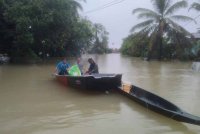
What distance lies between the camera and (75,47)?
36344mm

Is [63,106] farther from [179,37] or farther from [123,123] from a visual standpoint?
[179,37]

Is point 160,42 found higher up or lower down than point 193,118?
higher up

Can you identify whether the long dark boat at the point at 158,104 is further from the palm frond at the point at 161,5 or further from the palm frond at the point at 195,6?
the palm frond at the point at 161,5

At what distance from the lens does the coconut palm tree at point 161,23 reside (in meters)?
29.3

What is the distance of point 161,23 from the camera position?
2956 cm

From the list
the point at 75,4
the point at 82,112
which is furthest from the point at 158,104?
the point at 75,4

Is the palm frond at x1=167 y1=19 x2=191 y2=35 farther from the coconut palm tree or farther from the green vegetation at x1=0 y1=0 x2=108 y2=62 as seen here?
the green vegetation at x1=0 y1=0 x2=108 y2=62

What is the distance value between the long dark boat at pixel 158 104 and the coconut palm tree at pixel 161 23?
19.8 metres

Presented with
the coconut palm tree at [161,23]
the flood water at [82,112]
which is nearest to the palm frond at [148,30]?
the coconut palm tree at [161,23]

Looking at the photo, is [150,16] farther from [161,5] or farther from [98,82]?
[98,82]

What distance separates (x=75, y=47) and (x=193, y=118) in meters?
30.8

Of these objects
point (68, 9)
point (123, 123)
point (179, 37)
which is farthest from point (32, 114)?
point (179, 37)

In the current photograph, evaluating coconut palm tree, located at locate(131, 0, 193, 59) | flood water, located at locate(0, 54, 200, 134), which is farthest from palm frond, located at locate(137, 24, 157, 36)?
flood water, located at locate(0, 54, 200, 134)

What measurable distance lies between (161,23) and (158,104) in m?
22.4
